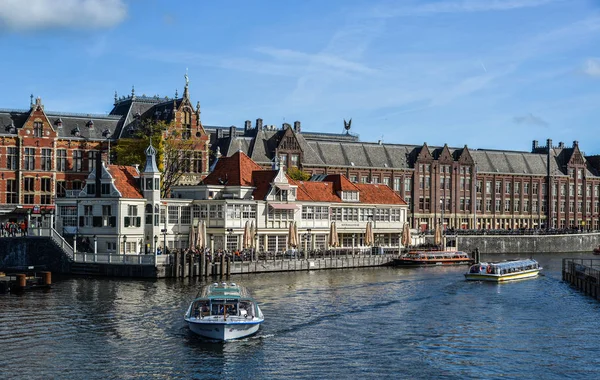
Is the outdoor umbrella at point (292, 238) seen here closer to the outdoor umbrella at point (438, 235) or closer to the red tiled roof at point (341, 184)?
the red tiled roof at point (341, 184)

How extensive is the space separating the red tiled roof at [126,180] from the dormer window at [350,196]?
1137 inches

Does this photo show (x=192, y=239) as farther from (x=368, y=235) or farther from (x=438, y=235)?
(x=438, y=235)

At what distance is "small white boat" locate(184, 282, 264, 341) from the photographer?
51.2 m

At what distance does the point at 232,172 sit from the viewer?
103 metres

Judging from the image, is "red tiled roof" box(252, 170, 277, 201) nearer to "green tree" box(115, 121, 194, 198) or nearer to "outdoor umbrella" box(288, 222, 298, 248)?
"outdoor umbrella" box(288, 222, 298, 248)

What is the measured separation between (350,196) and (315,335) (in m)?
59.7

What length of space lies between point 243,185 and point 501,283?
3189cm

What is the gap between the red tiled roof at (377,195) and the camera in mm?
114250

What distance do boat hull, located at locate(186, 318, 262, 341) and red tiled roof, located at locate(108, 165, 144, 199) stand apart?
41.6m

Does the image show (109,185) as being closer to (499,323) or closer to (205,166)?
(205,166)

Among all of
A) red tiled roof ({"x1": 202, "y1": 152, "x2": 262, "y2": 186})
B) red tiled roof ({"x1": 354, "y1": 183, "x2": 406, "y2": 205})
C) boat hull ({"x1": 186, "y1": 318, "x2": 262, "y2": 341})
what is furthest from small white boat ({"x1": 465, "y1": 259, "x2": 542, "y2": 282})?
boat hull ({"x1": 186, "y1": 318, "x2": 262, "y2": 341})

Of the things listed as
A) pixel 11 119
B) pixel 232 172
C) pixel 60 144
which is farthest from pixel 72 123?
pixel 232 172

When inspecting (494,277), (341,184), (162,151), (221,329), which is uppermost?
(162,151)

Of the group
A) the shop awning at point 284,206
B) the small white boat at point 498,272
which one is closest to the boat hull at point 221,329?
the small white boat at point 498,272
